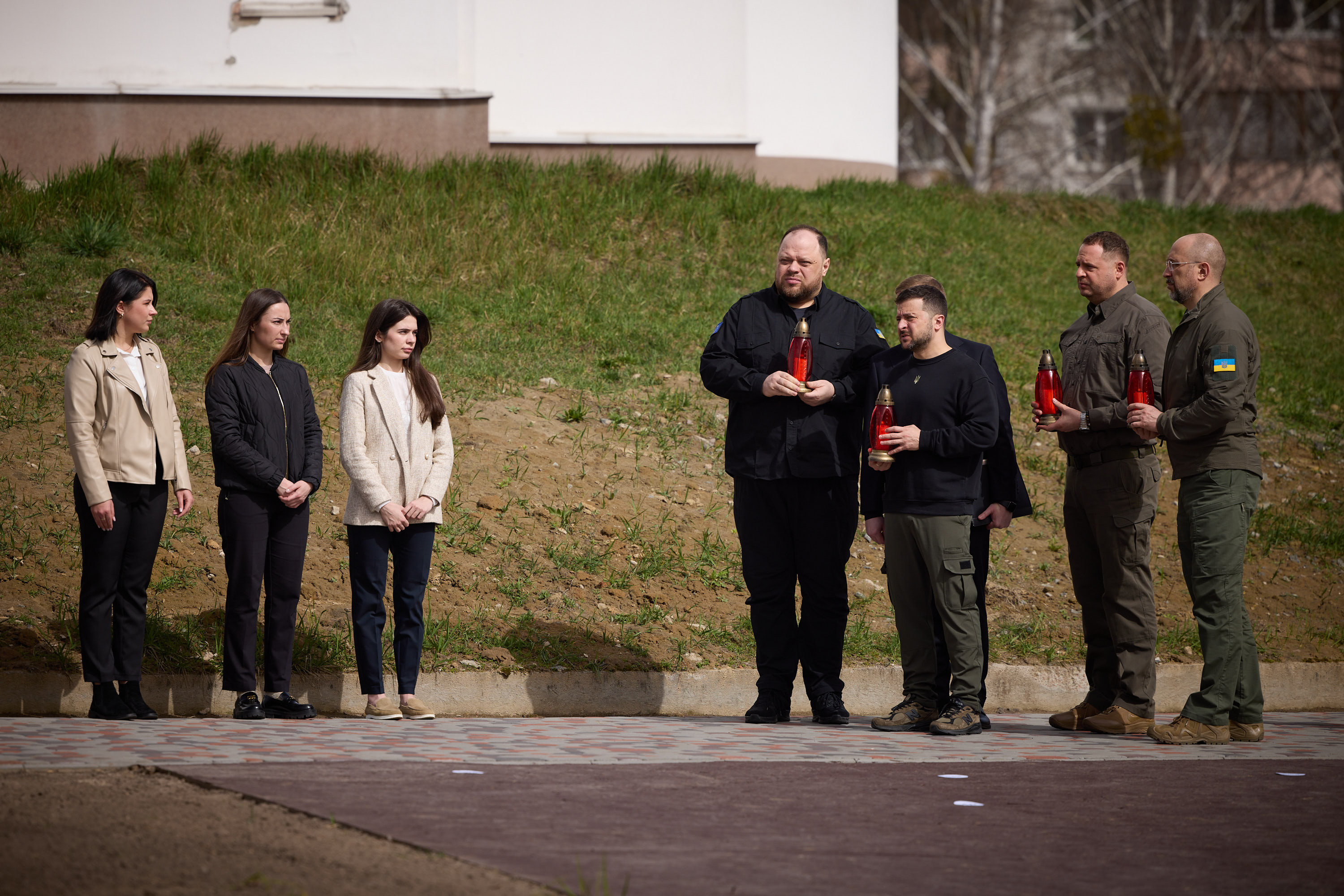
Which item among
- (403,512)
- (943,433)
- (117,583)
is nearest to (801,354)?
(943,433)

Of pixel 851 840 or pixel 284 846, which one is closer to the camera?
pixel 284 846

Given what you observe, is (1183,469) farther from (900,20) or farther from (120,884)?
(900,20)

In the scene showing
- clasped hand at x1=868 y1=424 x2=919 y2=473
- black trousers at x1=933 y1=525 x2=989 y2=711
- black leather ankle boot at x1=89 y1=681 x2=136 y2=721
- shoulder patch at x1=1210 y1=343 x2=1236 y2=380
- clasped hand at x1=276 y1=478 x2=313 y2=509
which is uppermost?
shoulder patch at x1=1210 y1=343 x2=1236 y2=380

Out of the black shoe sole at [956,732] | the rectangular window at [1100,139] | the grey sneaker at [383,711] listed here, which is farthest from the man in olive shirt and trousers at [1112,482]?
the rectangular window at [1100,139]

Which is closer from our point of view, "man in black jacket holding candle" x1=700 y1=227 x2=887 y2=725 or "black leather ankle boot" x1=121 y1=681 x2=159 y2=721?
"black leather ankle boot" x1=121 y1=681 x2=159 y2=721

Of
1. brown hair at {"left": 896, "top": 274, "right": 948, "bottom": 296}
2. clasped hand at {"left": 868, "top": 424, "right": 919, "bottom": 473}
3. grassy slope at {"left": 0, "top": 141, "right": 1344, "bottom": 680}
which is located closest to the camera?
clasped hand at {"left": 868, "top": 424, "right": 919, "bottom": 473}

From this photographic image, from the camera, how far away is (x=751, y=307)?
24.2 feet

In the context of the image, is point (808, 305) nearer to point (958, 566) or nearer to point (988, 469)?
point (988, 469)

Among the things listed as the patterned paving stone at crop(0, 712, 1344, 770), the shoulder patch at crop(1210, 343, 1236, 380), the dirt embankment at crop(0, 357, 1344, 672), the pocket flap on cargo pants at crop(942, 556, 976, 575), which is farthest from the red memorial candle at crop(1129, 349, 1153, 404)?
the dirt embankment at crop(0, 357, 1344, 672)

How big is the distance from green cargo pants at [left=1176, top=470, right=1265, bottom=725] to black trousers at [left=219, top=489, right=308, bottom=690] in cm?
441

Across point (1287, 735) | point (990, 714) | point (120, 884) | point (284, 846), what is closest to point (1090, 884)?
point (284, 846)

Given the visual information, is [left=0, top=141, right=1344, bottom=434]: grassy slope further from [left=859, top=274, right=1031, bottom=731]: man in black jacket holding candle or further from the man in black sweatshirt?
the man in black sweatshirt

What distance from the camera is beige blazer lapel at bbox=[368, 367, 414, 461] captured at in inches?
285

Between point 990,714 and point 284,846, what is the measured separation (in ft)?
17.2
